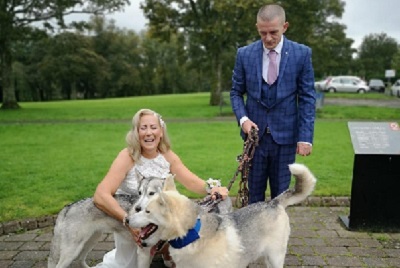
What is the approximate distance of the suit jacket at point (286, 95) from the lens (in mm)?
4121

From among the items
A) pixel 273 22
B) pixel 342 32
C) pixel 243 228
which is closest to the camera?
pixel 243 228

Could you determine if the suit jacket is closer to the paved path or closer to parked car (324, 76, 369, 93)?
the paved path

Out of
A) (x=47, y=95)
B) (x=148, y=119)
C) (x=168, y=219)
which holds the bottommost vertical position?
(x=47, y=95)

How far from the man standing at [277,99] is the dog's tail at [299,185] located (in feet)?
1.95

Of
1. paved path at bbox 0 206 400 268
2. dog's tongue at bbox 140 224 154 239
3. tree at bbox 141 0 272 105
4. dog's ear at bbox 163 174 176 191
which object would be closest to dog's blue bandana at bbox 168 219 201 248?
dog's tongue at bbox 140 224 154 239

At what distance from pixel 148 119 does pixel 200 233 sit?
136cm

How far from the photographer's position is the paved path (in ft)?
15.2

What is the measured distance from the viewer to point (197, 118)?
19828 millimetres

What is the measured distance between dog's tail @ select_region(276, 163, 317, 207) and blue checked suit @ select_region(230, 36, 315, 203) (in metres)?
0.67

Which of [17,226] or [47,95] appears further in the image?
[47,95]

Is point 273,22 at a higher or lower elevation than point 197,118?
higher

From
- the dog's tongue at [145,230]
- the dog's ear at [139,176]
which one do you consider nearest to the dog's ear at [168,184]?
the dog's tongue at [145,230]

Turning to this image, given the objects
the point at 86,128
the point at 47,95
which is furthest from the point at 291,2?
the point at 47,95

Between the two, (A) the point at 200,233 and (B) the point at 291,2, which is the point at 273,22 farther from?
(B) the point at 291,2
